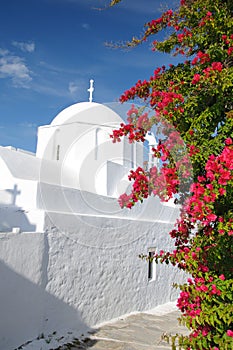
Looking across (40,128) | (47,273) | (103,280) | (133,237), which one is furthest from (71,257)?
(40,128)

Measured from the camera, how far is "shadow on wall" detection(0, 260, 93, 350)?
5363 mm

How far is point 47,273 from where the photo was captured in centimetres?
631

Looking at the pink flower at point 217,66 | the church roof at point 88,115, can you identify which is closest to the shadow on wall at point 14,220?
the pink flower at point 217,66

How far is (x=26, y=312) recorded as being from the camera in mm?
5762

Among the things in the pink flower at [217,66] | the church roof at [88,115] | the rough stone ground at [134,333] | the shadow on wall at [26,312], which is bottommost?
the rough stone ground at [134,333]

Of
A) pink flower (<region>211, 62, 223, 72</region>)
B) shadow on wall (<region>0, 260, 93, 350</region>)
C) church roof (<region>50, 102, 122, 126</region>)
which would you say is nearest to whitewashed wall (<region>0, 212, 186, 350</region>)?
shadow on wall (<region>0, 260, 93, 350</region>)

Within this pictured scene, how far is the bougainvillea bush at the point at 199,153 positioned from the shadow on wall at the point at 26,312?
Answer: 118 inches

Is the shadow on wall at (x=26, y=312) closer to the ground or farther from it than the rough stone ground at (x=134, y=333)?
farther from it

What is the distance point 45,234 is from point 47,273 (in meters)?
0.71

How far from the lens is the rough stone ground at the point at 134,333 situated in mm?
6098

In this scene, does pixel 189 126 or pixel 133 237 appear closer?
pixel 189 126

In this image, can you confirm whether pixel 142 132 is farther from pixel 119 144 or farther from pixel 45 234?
pixel 119 144

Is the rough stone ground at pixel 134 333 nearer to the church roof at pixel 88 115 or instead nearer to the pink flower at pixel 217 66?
the pink flower at pixel 217 66

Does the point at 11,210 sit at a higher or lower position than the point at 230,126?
lower
